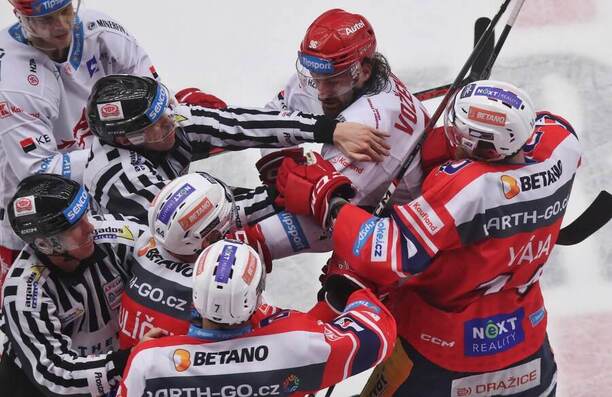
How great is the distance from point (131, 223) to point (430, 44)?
9.93 ft

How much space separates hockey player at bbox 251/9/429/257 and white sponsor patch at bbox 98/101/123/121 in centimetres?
56

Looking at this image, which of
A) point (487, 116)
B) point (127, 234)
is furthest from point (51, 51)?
point (487, 116)

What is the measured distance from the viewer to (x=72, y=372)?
3.04 m

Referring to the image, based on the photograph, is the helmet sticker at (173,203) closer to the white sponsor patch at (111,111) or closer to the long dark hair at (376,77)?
the white sponsor patch at (111,111)

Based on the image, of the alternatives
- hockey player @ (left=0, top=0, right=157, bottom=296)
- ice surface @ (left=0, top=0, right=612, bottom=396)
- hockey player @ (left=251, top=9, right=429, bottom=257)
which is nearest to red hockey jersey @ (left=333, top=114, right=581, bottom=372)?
hockey player @ (left=251, top=9, right=429, bottom=257)

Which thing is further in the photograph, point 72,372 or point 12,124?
point 12,124

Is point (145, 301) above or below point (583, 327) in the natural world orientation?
above

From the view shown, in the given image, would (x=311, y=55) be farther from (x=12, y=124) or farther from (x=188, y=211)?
(x=12, y=124)

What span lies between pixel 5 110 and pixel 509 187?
1887 millimetres

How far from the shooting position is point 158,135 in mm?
3387

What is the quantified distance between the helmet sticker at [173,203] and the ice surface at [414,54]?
1881 millimetres

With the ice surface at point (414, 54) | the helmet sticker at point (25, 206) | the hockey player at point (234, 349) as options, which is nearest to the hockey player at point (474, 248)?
the hockey player at point (234, 349)

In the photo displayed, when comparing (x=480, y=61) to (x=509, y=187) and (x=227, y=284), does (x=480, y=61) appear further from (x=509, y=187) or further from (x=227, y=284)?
(x=227, y=284)

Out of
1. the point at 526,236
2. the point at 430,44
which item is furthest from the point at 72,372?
the point at 430,44
